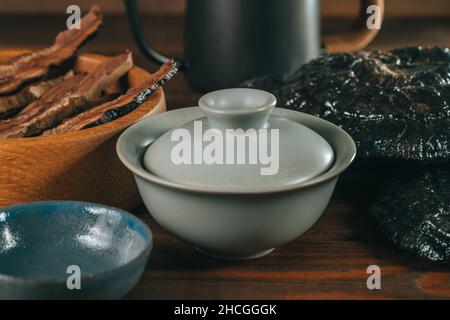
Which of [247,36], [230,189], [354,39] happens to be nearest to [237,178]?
[230,189]

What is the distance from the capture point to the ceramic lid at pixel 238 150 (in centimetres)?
79

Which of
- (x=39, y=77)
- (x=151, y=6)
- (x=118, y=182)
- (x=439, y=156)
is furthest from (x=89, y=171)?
(x=151, y=6)

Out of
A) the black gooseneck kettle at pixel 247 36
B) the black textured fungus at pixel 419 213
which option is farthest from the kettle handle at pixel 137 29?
the black textured fungus at pixel 419 213

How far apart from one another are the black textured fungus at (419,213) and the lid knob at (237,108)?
0.21m

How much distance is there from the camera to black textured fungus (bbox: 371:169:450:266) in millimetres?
864

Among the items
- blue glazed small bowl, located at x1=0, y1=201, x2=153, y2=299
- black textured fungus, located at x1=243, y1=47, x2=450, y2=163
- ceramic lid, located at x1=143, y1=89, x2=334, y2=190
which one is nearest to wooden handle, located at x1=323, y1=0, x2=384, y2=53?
black textured fungus, located at x1=243, y1=47, x2=450, y2=163

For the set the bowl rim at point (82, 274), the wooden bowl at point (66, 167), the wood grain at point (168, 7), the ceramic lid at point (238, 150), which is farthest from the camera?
the wood grain at point (168, 7)

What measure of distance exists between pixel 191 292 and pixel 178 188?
124 millimetres

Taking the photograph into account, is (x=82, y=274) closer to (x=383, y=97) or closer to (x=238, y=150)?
(x=238, y=150)

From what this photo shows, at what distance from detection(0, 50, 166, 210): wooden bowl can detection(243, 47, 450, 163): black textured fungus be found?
26 centimetres

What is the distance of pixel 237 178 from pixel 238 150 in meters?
0.04

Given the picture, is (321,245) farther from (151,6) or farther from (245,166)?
(151,6)

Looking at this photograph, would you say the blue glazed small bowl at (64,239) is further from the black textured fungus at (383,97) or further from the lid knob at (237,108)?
the black textured fungus at (383,97)

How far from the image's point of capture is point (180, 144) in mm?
837
